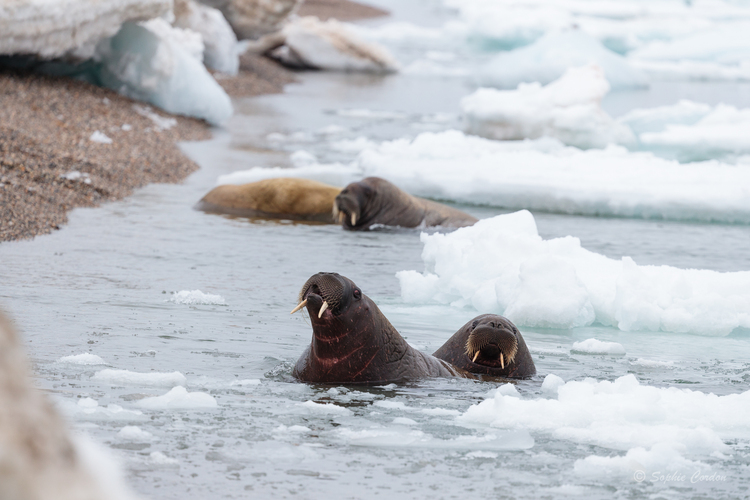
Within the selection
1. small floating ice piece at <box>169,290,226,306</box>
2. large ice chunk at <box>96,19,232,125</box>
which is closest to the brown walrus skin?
small floating ice piece at <box>169,290,226,306</box>

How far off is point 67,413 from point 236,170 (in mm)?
8892

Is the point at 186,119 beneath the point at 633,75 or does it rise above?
beneath

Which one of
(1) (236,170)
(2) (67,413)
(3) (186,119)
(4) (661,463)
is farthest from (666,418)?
(3) (186,119)

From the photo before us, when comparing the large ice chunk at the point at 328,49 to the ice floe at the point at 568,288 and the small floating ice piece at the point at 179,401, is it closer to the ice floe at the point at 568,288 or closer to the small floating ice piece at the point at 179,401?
the ice floe at the point at 568,288

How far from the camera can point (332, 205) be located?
404 inches

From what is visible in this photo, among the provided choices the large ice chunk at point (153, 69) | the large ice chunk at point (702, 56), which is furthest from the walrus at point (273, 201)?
the large ice chunk at point (702, 56)

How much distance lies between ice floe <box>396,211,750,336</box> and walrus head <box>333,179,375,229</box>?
256 cm

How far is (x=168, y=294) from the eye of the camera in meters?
6.35

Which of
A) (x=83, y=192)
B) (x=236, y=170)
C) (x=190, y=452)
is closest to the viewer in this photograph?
(x=190, y=452)

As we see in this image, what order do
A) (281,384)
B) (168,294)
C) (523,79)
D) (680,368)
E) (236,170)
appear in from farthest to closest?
(523,79) < (236,170) < (168,294) < (680,368) < (281,384)

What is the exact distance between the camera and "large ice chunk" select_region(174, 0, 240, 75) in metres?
19.4

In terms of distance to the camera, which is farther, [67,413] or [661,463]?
[67,413]

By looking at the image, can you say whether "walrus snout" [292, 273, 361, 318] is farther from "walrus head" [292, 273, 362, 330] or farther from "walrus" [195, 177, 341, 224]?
"walrus" [195, 177, 341, 224]

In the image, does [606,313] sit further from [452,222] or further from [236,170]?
[236,170]
